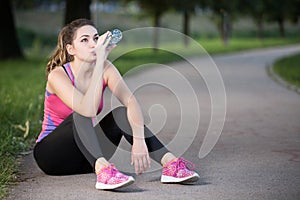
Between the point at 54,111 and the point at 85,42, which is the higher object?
the point at 85,42

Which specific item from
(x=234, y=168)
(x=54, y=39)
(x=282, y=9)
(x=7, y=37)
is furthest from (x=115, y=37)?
(x=282, y=9)

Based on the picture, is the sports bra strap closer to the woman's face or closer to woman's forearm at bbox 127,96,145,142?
the woman's face

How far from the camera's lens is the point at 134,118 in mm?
5312

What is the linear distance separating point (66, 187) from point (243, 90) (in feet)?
29.1

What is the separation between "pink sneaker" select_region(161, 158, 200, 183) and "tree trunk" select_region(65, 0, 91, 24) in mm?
18949

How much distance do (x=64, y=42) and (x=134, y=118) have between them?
826 mm

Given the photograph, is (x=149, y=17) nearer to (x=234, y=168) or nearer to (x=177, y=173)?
(x=234, y=168)

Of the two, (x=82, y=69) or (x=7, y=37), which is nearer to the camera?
(x=82, y=69)

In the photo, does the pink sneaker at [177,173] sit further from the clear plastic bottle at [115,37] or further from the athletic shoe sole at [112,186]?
the clear plastic bottle at [115,37]

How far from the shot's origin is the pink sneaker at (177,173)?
5.21 meters

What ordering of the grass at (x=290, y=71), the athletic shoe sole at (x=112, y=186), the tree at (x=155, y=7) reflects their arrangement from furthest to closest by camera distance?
1. the tree at (x=155, y=7)
2. the grass at (x=290, y=71)
3. the athletic shoe sole at (x=112, y=186)

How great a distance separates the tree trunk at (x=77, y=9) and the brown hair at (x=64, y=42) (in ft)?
60.1

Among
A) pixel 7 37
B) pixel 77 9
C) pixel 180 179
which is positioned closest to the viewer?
pixel 180 179

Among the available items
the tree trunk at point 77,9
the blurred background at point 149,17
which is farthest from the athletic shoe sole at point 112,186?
the tree trunk at point 77,9
